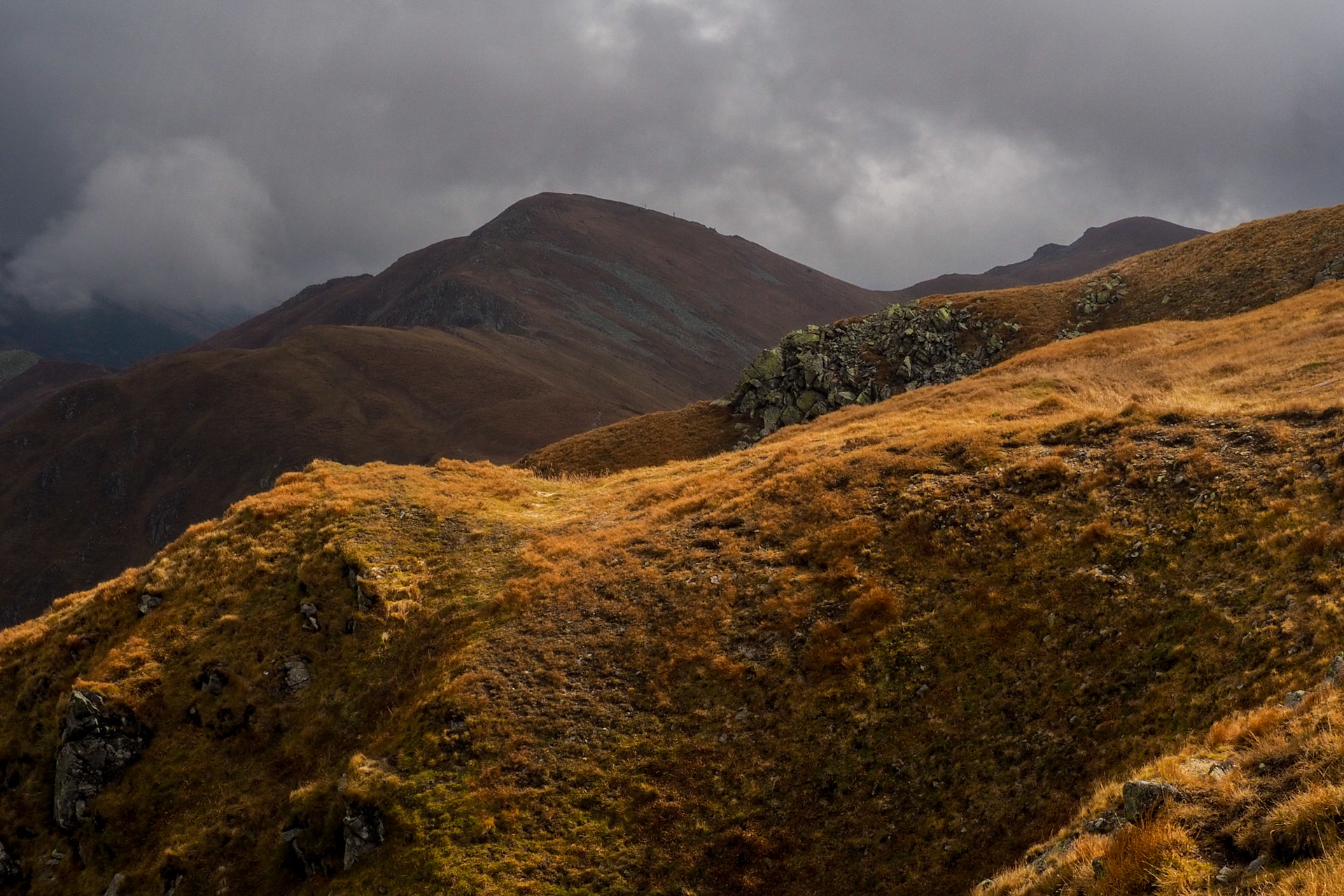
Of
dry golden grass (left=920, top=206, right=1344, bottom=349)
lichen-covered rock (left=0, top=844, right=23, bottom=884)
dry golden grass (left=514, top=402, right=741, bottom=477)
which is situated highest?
dry golden grass (left=920, top=206, right=1344, bottom=349)

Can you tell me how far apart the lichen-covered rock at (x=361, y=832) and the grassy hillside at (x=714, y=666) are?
0.16 feet

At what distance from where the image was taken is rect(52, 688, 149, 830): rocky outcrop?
19812 millimetres

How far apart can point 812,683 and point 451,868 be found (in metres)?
8.75

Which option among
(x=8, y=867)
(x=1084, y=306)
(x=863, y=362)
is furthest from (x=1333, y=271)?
(x=8, y=867)

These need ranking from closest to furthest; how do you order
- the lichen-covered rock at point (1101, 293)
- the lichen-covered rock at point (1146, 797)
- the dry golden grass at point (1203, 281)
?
1. the lichen-covered rock at point (1146, 797)
2. the dry golden grass at point (1203, 281)
3. the lichen-covered rock at point (1101, 293)

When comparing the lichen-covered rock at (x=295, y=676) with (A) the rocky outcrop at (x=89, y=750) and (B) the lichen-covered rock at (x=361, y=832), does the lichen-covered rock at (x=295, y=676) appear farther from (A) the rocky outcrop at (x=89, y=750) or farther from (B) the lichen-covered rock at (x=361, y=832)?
(B) the lichen-covered rock at (x=361, y=832)

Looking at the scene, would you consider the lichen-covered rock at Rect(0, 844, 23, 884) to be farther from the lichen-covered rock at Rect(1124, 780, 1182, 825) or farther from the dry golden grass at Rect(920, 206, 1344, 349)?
the dry golden grass at Rect(920, 206, 1344, 349)

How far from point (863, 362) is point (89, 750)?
63.6 meters

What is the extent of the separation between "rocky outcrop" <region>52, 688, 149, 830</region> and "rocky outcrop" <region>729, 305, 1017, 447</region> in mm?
→ 52023

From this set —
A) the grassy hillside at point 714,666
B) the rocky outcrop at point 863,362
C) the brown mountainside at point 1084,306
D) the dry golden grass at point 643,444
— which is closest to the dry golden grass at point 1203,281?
the brown mountainside at point 1084,306

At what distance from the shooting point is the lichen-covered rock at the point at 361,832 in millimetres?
15875

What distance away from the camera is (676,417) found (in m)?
75.1

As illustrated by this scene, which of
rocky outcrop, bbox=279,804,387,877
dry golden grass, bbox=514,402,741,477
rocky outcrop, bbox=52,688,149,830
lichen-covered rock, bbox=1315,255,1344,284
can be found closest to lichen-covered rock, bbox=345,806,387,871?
rocky outcrop, bbox=279,804,387,877

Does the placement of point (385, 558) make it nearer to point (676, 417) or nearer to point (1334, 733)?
point (1334, 733)
